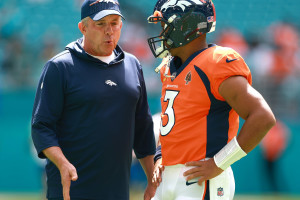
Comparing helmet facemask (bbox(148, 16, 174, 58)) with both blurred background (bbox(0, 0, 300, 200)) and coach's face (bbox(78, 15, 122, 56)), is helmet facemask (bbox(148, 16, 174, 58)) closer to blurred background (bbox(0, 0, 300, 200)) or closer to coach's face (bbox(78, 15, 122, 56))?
coach's face (bbox(78, 15, 122, 56))

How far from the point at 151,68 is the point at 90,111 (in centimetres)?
742

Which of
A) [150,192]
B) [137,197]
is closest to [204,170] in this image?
[150,192]

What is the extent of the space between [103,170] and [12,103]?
23.1 feet

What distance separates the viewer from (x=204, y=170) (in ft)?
10.8

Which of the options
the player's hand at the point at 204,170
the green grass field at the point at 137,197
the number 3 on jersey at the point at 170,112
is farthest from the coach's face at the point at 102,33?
the green grass field at the point at 137,197

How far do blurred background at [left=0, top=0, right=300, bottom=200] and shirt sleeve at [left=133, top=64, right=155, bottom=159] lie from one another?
5.02m

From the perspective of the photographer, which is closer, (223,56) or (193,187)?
(223,56)

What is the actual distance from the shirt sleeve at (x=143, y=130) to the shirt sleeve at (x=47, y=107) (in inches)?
27.3

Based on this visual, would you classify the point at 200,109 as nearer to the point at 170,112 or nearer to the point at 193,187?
the point at 170,112

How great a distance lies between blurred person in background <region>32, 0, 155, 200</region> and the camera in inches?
150

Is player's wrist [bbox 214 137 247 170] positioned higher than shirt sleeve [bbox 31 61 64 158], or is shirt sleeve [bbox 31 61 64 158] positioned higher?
shirt sleeve [bbox 31 61 64 158]

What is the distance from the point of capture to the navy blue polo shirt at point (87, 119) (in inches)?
150

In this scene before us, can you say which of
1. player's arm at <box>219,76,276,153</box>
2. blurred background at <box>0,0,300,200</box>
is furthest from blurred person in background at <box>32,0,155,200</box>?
blurred background at <box>0,0,300,200</box>

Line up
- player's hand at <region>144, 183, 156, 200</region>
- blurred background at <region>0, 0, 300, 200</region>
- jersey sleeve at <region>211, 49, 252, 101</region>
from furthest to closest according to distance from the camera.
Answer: blurred background at <region>0, 0, 300, 200</region>, player's hand at <region>144, 183, 156, 200</region>, jersey sleeve at <region>211, 49, 252, 101</region>
